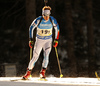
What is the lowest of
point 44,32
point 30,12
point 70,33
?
point 44,32

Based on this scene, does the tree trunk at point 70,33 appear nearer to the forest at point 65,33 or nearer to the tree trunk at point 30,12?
the forest at point 65,33

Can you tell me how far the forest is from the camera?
51.6 ft

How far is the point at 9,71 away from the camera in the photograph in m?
8.88

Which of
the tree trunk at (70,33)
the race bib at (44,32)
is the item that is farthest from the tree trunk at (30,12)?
the tree trunk at (70,33)

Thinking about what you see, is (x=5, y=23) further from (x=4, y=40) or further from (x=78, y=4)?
(x=78, y=4)

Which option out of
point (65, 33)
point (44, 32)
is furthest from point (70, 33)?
point (44, 32)

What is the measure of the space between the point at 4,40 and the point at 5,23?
283cm

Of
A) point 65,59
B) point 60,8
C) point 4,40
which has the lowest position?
point 65,59

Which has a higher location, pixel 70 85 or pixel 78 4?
pixel 78 4

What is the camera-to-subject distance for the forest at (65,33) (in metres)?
15.7

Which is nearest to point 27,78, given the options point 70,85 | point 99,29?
point 70,85

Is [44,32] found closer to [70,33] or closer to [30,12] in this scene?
[30,12]

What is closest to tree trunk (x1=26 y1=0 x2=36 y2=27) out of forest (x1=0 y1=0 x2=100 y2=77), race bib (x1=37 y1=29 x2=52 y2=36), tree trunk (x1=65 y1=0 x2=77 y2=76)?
forest (x1=0 y1=0 x2=100 y2=77)

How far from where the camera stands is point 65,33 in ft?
59.9
